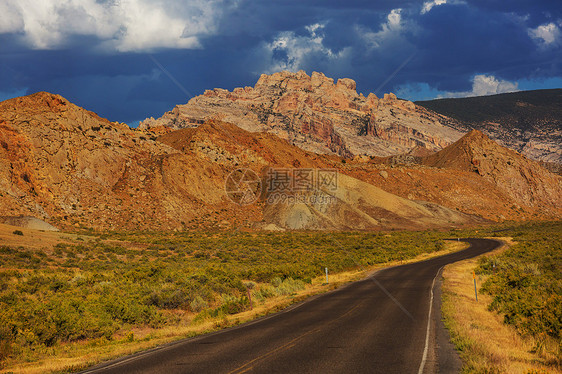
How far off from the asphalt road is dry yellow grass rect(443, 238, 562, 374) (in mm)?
645

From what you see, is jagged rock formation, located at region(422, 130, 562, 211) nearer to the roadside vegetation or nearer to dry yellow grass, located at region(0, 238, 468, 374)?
the roadside vegetation

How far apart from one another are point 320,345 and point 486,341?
5333 millimetres

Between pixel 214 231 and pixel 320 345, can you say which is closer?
pixel 320 345

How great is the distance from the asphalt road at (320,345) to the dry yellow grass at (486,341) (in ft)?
2.12

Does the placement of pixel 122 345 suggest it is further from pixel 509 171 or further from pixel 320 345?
pixel 509 171

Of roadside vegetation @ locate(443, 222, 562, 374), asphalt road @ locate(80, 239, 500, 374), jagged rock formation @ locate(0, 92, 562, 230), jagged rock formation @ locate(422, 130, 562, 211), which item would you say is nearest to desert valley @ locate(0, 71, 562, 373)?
roadside vegetation @ locate(443, 222, 562, 374)

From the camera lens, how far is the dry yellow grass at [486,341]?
9.88 m

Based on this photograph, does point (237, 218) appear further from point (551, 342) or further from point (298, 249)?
point (551, 342)

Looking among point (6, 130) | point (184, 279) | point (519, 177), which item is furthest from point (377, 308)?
point (519, 177)

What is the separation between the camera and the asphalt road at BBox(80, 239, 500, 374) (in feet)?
33.6

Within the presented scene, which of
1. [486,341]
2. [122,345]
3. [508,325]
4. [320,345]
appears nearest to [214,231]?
[122,345]

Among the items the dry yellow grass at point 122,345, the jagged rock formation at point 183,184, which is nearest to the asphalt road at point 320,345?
the dry yellow grass at point 122,345

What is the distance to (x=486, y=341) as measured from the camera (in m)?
12.4

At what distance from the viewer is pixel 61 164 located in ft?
233
